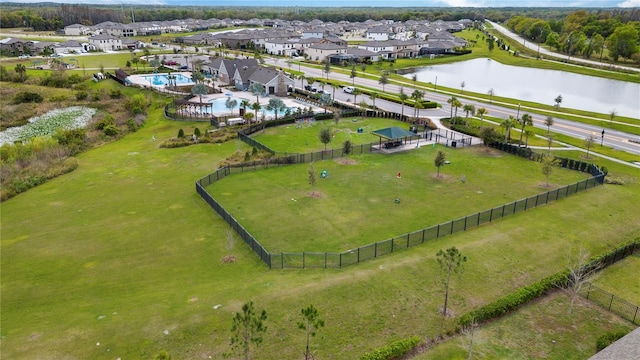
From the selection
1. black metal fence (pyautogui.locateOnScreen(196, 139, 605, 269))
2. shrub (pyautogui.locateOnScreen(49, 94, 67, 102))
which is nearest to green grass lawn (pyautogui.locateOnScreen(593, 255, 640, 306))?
black metal fence (pyautogui.locateOnScreen(196, 139, 605, 269))

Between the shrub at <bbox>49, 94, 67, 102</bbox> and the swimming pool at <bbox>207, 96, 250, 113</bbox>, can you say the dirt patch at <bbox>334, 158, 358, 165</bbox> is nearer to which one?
the swimming pool at <bbox>207, 96, 250, 113</bbox>

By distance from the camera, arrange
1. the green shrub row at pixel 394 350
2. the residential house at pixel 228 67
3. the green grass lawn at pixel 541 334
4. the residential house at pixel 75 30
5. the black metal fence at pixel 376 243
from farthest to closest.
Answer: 1. the residential house at pixel 75 30
2. the residential house at pixel 228 67
3. the black metal fence at pixel 376 243
4. the green grass lawn at pixel 541 334
5. the green shrub row at pixel 394 350

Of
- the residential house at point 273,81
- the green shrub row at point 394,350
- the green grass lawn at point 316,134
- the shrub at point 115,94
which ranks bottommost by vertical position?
the green shrub row at point 394,350

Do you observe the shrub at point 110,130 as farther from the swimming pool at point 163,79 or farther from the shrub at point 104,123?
the swimming pool at point 163,79

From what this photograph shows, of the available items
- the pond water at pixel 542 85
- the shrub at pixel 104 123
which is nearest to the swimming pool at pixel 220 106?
the shrub at pixel 104 123

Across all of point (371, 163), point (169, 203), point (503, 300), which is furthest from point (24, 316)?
point (371, 163)

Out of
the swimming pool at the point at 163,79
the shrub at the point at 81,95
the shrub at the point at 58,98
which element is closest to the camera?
the shrub at the point at 58,98

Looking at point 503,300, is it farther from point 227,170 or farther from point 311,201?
point 227,170
